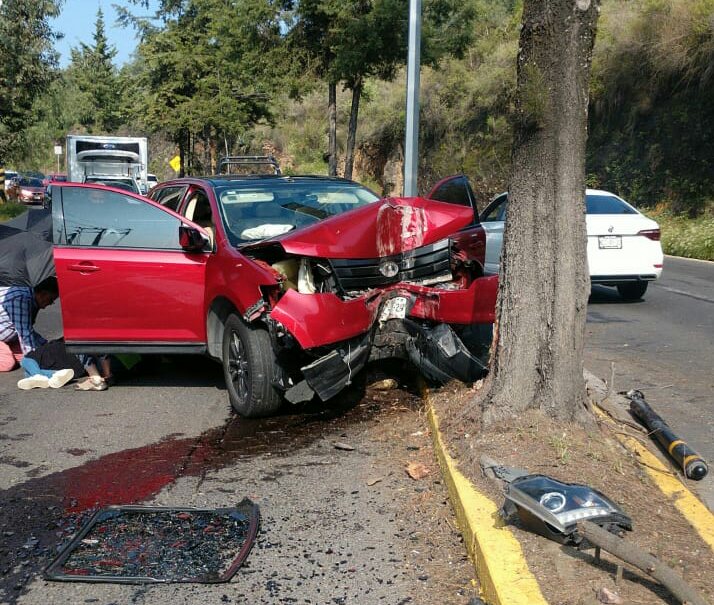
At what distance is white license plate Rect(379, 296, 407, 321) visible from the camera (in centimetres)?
614

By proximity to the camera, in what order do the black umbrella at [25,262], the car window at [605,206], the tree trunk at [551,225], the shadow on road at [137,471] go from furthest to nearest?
the car window at [605,206] → the black umbrella at [25,262] → the tree trunk at [551,225] → the shadow on road at [137,471]


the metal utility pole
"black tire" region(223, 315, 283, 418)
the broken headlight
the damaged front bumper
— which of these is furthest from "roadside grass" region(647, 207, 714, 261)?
the broken headlight

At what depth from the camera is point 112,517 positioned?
457cm

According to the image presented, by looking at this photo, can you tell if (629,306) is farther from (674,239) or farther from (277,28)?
(277,28)

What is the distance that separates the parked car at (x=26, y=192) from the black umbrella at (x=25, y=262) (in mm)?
41706

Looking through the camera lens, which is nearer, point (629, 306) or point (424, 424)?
point (424, 424)

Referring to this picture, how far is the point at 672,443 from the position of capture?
5.25 metres

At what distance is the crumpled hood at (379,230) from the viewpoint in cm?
595

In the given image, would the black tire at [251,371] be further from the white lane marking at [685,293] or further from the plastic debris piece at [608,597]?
the white lane marking at [685,293]

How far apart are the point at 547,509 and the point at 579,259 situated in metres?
1.94

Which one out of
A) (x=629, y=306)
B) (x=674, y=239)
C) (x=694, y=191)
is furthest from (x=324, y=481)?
(x=694, y=191)

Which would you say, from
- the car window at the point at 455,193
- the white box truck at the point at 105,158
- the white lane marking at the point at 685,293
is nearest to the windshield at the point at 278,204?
the car window at the point at 455,193

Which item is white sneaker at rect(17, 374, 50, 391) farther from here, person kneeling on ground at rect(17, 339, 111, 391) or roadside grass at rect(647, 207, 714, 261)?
roadside grass at rect(647, 207, 714, 261)

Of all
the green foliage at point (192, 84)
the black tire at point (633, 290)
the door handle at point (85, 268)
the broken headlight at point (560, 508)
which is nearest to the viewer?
the broken headlight at point (560, 508)
